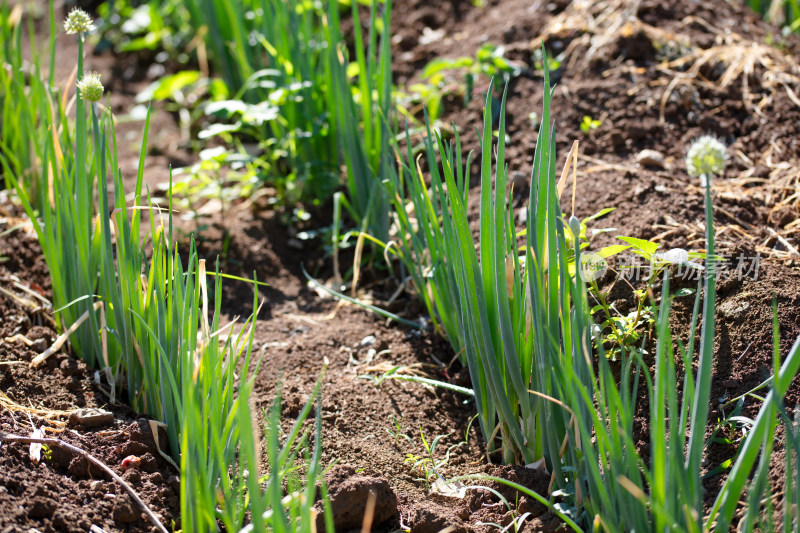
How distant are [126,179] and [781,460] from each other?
2.39 metres

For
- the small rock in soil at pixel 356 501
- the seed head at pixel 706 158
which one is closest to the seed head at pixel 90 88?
the small rock in soil at pixel 356 501

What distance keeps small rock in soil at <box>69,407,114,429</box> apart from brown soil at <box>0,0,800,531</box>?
0.04 m

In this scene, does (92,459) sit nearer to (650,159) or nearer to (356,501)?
(356,501)

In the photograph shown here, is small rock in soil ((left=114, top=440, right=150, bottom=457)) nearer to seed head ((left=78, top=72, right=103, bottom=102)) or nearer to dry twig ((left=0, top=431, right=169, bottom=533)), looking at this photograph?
dry twig ((left=0, top=431, right=169, bottom=533))

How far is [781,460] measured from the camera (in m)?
1.26

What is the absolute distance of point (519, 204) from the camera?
7.22 ft

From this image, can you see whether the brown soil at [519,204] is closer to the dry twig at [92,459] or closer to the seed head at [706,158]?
the dry twig at [92,459]

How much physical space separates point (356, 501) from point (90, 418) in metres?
0.60

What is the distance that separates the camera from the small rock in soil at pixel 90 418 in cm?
151

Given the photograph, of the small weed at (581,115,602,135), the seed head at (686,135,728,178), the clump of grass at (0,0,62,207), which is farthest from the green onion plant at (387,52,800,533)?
the clump of grass at (0,0,62,207)

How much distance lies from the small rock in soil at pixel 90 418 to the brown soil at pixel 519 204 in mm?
36

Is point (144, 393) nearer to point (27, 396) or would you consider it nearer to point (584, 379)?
point (27, 396)

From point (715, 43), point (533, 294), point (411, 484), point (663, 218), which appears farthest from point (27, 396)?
point (715, 43)

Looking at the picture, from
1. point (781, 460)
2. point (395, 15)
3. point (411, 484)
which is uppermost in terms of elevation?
point (395, 15)
